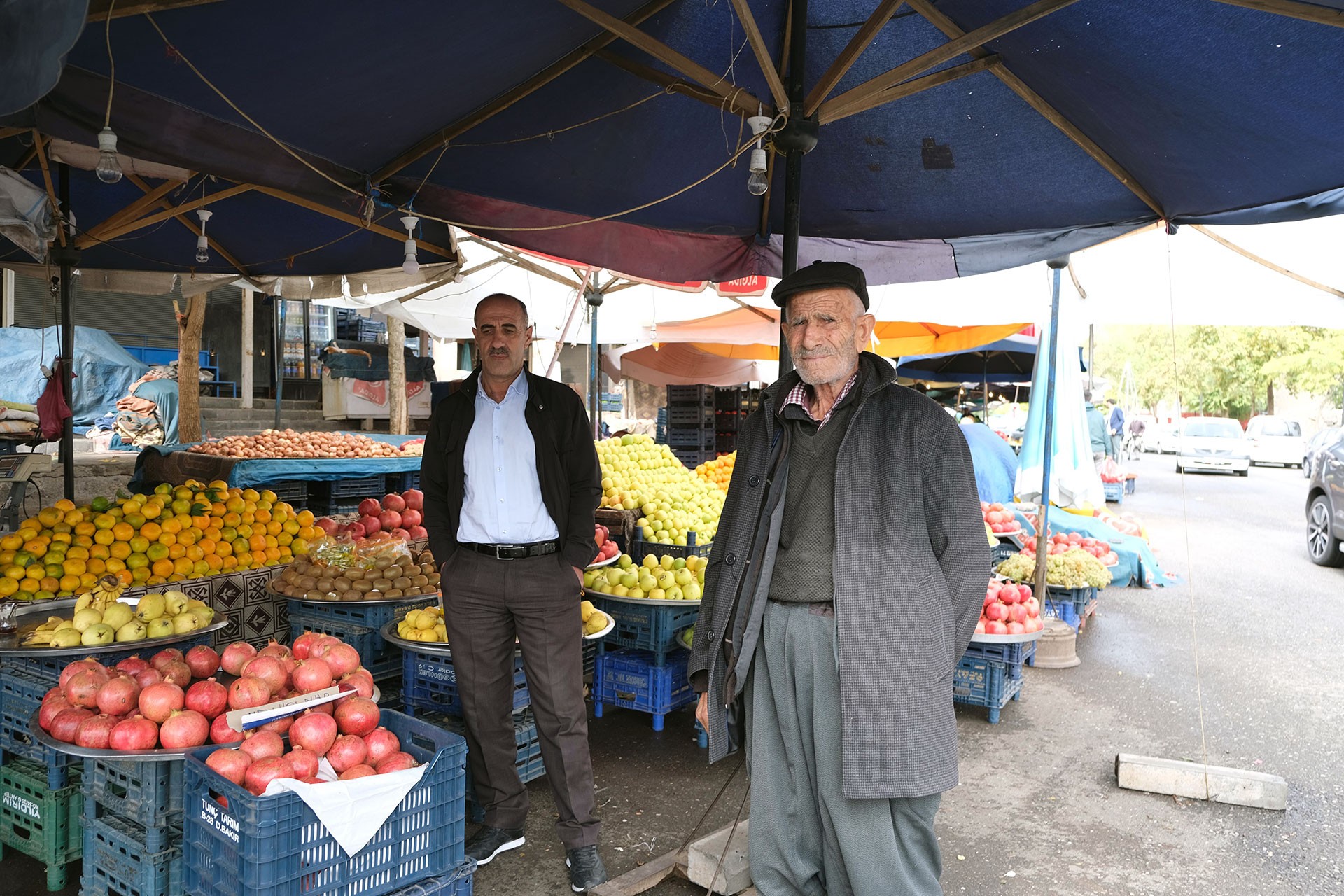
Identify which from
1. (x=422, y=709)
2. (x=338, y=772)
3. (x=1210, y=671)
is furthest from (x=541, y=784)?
(x=1210, y=671)

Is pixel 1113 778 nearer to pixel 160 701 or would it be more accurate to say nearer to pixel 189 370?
pixel 160 701

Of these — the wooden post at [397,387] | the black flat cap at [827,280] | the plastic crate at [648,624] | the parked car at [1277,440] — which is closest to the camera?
the black flat cap at [827,280]

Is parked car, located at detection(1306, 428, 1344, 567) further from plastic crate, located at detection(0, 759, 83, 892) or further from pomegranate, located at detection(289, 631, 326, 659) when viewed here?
plastic crate, located at detection(0, 759, 83, 892)

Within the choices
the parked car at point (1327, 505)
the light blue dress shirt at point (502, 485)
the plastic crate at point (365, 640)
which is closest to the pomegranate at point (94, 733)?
the light blue dress shirt at point (502, 485)

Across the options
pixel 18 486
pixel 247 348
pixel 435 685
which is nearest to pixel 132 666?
pixel 435 685

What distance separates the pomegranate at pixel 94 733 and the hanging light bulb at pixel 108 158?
189 cm

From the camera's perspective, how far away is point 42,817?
335 centimetres

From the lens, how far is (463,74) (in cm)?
376

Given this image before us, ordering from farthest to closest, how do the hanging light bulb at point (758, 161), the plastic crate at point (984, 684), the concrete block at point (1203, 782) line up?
the plastic crate at point (984, 684) < the concrete block at point (1203, 782) < the hanging light bulb at point (758, 161)

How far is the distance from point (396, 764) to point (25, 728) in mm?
1940

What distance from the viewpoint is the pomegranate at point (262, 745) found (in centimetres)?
265

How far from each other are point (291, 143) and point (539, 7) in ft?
4.86

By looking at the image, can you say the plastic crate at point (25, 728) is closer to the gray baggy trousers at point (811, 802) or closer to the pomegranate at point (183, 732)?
the pomegranate at point (183, 732)

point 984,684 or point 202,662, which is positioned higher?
point 202,662
